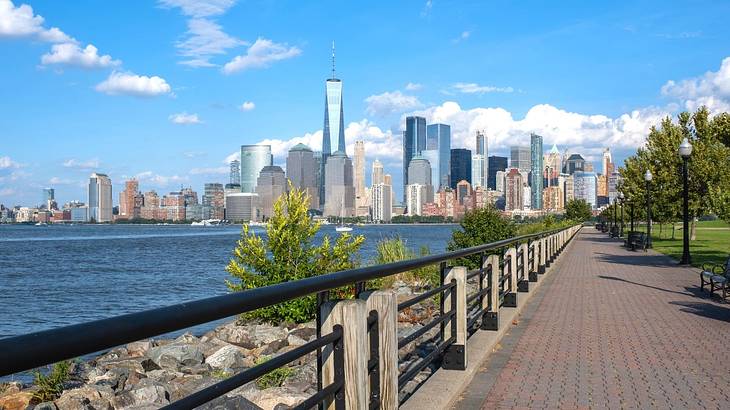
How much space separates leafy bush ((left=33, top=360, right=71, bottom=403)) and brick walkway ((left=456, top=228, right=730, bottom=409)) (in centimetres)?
623

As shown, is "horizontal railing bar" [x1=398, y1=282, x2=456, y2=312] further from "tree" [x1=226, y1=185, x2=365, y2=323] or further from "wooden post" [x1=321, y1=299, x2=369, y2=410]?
"tree" [x1=226, y1=185, x2=365, y2=323]

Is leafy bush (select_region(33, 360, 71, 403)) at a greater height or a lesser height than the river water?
greater

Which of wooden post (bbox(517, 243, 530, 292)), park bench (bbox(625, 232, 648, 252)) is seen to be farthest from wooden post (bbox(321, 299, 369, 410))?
park bench (bbox(625, 232, 648, 252))

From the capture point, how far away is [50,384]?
397 inches

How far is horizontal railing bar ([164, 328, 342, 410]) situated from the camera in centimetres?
221

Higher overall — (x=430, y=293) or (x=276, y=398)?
(x=430, y=293)

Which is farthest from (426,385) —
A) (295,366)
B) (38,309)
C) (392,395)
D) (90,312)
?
(38,309)

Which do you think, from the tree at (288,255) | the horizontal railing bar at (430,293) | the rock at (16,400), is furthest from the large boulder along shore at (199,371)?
the horizontal railing bar at (430,293)

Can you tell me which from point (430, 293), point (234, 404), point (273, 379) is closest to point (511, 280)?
point (273, 379)

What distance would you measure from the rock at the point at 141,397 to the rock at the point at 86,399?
241 mm

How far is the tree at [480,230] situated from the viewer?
22.7 m

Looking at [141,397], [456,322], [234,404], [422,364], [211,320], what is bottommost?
[141,397]

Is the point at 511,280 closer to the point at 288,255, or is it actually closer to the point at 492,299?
the point at 492,299

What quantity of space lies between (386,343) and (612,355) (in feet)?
15.8
